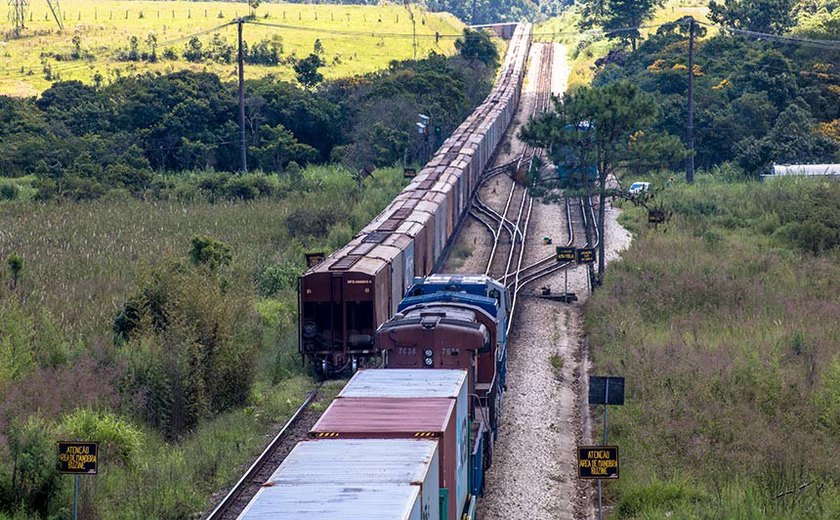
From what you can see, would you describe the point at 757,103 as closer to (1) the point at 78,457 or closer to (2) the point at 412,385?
(2) the point at 412,385

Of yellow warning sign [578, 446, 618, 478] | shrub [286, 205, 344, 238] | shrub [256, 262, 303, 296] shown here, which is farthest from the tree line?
yellow warning sign [578, 446, 618, 478]

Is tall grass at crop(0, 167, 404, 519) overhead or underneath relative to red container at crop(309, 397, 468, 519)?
underneath

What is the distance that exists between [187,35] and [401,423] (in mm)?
96318

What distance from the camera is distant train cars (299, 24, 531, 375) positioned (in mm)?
25344

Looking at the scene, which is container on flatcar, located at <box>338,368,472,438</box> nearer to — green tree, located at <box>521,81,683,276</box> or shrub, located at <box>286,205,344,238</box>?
green tree, located at <box>521,81,683,276</box>

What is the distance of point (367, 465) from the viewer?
11.6 metres

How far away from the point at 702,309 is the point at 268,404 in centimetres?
1319

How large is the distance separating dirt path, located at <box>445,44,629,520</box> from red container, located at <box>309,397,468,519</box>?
402cm

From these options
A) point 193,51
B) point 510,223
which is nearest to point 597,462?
point 510,223

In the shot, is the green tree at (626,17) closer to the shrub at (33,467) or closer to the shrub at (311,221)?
the shrub at (311,221)

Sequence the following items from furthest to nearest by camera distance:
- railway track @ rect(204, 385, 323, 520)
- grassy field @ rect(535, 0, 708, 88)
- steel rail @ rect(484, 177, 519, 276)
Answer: grassy field @ rect(535, 0, 708, 88), steel rail @ rect(484, 177, 519, 276), railway track @ rect(204, 385, 323, 520)

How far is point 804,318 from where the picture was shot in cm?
2691

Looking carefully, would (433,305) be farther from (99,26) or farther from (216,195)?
(99,26)

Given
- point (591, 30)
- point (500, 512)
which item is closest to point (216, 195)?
point (500, 512)
